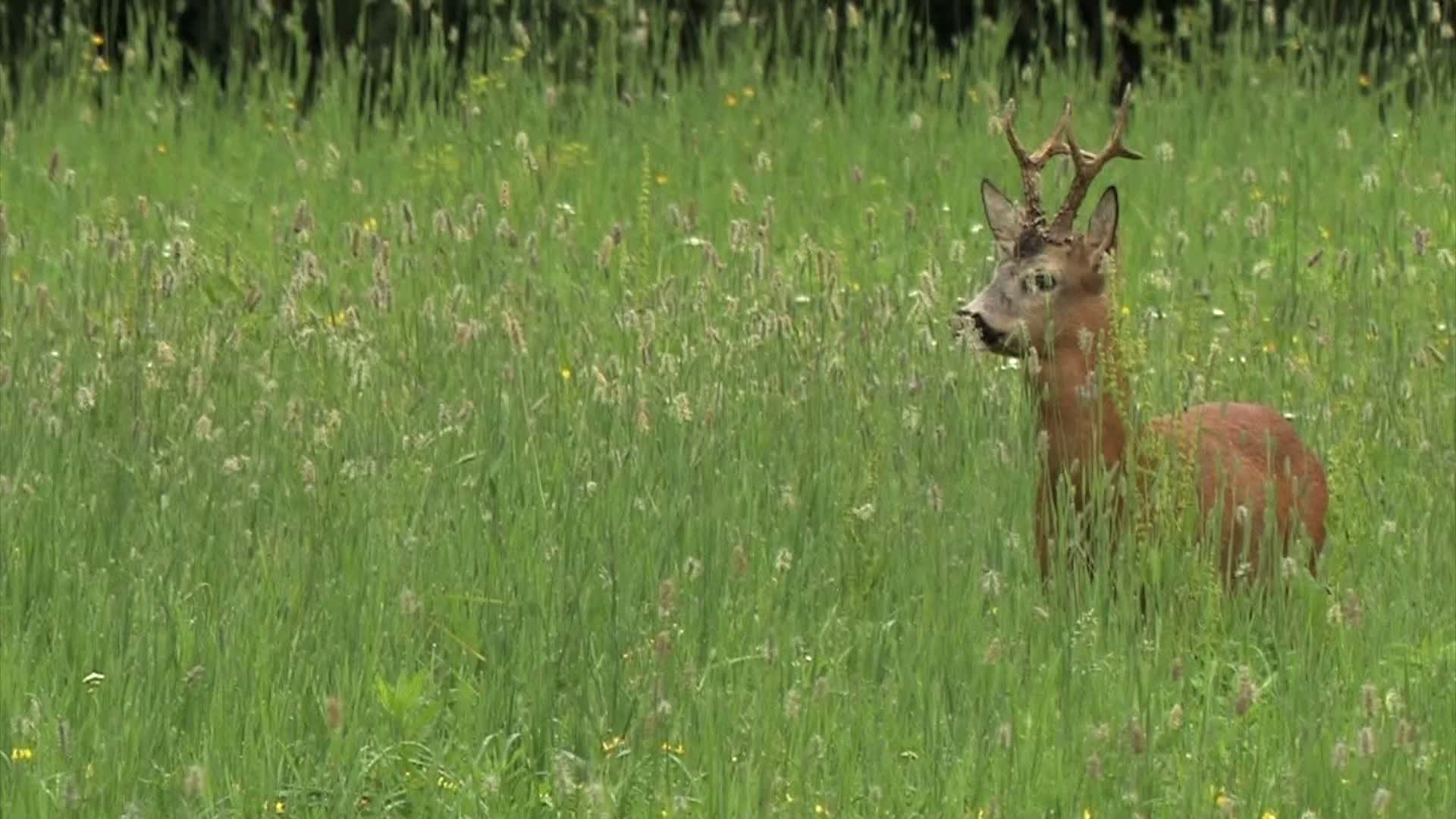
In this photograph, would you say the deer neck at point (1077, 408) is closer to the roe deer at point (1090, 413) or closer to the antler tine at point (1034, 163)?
the roe deer at point (1090, 413)

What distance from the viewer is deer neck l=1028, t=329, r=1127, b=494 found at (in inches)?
248

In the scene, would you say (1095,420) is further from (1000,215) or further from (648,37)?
(648,37)

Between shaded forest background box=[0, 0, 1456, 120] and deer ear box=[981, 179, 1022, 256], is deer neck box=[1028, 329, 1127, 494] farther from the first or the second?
shaded forest background box=[0, 0, 1456, 120]

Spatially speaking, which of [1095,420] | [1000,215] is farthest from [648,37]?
[1095,420]

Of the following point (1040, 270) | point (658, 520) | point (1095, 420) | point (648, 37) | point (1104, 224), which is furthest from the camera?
point (648, 37)

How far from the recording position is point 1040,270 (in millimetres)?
6488

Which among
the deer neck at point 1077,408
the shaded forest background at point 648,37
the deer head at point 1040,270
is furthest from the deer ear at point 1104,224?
the shaded forest background at point 648,37

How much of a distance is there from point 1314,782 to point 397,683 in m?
1.52

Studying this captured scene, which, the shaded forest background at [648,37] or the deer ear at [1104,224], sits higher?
the deer ear at [1104,224]

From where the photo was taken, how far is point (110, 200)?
9820 millimetres

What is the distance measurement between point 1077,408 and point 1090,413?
0.05 m

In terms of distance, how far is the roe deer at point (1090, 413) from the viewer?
620 cm

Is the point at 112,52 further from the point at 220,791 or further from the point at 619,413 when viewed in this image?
the point at 220,791

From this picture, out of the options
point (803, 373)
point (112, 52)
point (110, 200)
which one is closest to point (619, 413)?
point (803, 373)
